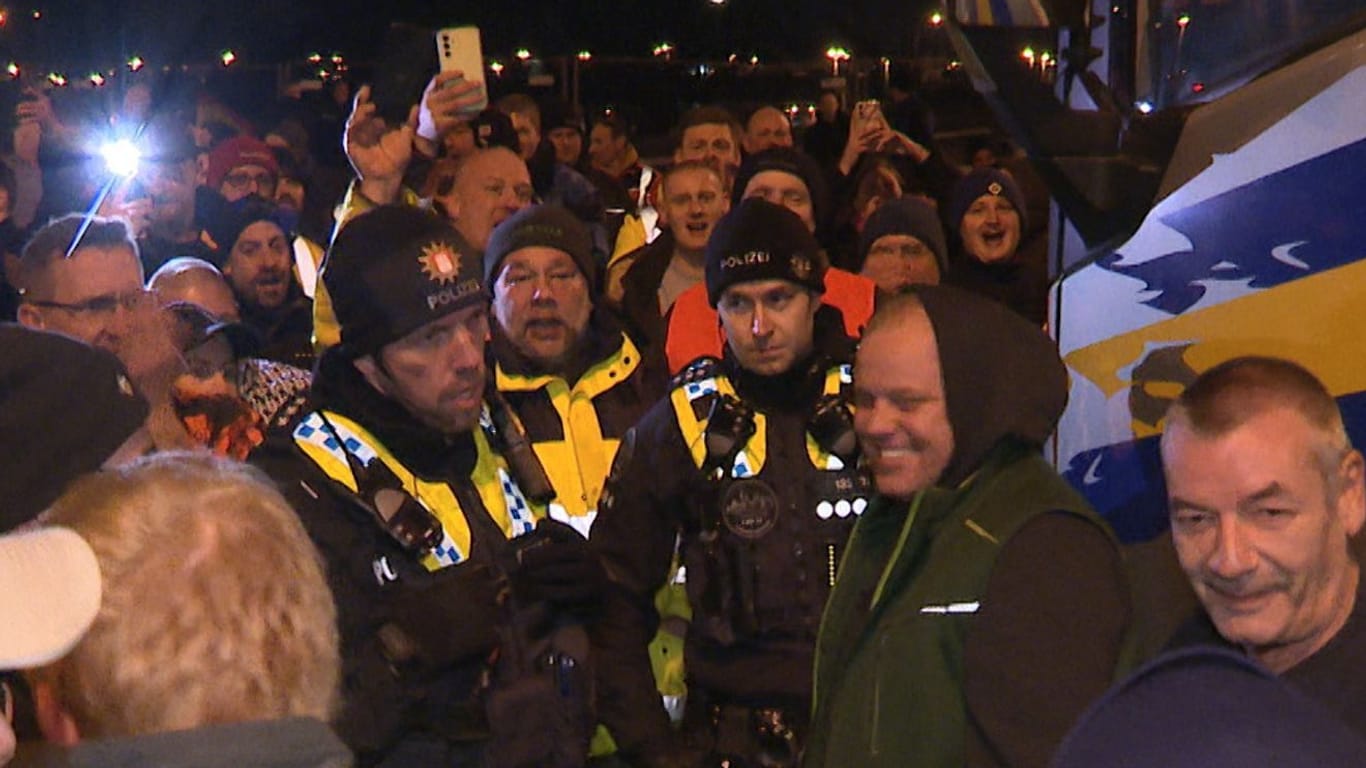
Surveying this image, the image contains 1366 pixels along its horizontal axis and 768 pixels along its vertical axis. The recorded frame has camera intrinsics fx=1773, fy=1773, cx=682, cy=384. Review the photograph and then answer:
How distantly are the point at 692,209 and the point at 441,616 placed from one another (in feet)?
10.8

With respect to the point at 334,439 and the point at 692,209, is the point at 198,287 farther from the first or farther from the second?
the point at 334,439

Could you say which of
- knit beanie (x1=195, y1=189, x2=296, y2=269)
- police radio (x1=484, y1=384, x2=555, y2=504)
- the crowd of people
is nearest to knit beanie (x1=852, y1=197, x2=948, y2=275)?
the crowd of people

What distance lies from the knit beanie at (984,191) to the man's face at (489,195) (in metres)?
1.79

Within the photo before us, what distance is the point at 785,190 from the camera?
6.46m

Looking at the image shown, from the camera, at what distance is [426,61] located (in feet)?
19.6

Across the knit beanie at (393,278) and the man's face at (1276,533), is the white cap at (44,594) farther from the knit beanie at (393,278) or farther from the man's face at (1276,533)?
the knit beanie at (393,278)

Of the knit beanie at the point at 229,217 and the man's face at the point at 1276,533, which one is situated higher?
the knit beanie at the point at 229,217

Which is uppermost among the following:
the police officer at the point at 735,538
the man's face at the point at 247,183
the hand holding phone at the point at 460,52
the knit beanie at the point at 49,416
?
the hand holding phone at the point at 460,52

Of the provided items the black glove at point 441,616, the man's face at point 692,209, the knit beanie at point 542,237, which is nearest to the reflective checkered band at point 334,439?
the black glove at point 441,616

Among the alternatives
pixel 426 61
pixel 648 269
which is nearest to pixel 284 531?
pixel 426 61

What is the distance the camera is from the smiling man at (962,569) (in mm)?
2877

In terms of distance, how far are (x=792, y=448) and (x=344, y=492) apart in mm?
1168

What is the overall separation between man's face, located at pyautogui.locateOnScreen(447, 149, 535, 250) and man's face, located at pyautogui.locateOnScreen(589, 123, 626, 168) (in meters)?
4.42

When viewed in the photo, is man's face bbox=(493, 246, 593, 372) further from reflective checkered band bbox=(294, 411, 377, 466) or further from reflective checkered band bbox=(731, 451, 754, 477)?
reflective checkered band bbox=(294, 411, 377, 466)
